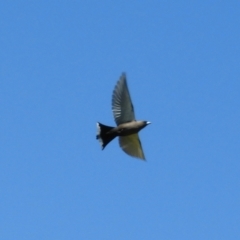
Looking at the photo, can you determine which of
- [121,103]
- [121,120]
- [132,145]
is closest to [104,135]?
[121,120]

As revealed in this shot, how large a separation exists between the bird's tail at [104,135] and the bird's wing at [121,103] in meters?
0.36

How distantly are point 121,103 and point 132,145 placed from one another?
2.03 meters

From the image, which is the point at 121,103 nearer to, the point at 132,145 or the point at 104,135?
the point at 104,135

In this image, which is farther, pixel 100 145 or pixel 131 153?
pixel 131 153

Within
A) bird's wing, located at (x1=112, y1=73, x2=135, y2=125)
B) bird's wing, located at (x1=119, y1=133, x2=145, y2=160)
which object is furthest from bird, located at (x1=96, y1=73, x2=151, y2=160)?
bird's wing, located at (x1=119, y1=133, x2=145, y2=160)

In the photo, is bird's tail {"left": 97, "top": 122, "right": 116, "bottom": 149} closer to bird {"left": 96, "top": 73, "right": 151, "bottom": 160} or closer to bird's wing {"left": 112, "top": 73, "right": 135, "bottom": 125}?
bird {"left": 96, "top": 73, "right": 151, "bottom": 160}

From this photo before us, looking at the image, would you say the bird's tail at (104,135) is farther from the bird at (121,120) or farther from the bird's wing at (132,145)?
the bird's wing at (132,145)

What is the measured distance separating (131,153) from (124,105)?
2.06 meters

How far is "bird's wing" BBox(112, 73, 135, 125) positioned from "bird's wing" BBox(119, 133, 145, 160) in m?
1.26

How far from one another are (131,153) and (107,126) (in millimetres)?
1899

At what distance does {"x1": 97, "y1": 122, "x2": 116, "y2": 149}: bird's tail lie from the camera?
3200cm

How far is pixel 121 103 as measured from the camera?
32.3 m

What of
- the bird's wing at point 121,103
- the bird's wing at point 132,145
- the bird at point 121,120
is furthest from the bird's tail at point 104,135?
the bird's wing at point 132,145

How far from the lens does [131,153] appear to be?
33.9m
